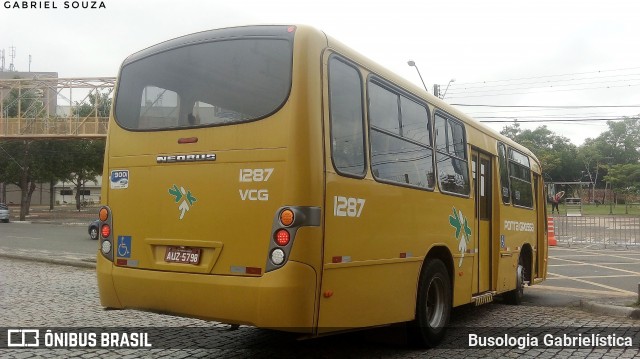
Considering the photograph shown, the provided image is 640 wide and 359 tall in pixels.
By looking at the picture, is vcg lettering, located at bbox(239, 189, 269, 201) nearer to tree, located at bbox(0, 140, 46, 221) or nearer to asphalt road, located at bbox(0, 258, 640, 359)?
asphalt road, located at bbox(0, 258, 640, 359)

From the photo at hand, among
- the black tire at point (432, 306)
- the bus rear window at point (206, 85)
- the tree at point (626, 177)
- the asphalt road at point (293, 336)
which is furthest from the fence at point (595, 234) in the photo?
the tree at point (626, 177)

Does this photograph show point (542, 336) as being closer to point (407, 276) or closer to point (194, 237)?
point (407, 276)

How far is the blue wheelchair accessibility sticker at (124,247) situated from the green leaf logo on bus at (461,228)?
369 centimetres

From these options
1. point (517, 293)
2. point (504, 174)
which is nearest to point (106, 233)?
point (504, 174)

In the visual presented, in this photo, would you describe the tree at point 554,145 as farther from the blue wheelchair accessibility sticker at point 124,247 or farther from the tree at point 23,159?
the blue wheelchair accessibility sticker at point 124,247

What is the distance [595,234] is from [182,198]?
1032 inches

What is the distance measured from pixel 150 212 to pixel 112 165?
0.79m

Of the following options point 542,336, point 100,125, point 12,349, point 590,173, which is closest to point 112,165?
point 12,349

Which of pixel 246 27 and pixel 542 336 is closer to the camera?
pixel 246 27

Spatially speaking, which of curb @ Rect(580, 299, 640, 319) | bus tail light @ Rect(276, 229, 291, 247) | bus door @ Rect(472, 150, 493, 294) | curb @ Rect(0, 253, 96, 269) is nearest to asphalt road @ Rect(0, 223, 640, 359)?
curb @ Rect(580, 299, 640, 319)

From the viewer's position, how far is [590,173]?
324ft

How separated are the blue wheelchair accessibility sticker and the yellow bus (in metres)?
0.02

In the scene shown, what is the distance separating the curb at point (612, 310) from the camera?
8.12 m

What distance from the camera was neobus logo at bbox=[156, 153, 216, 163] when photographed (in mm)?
4922
